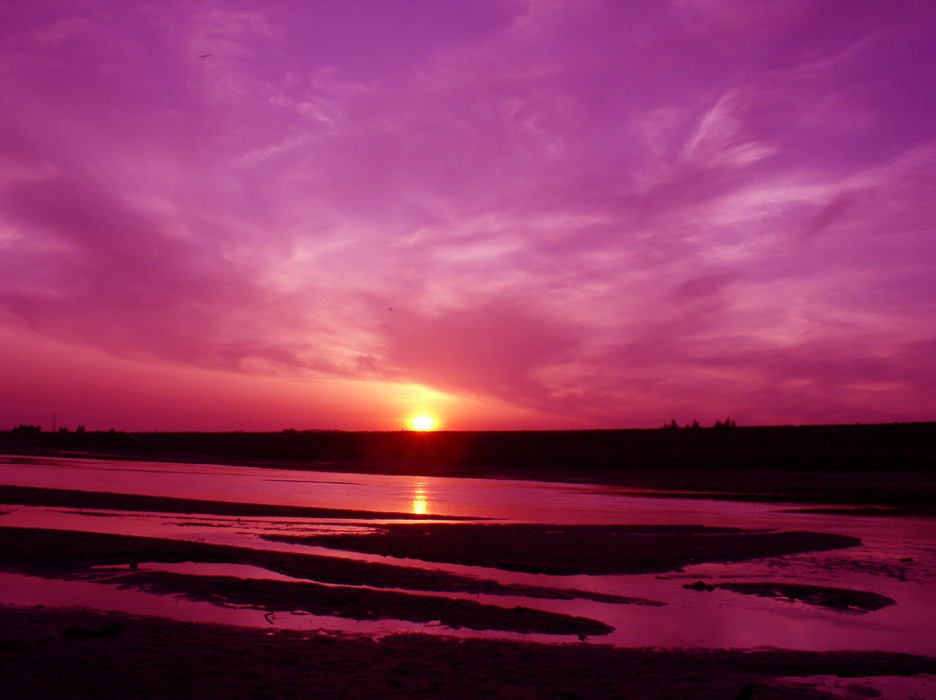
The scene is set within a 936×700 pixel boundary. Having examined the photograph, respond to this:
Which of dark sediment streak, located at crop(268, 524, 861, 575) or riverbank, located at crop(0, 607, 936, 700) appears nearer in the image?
riverbank, located at crop(0, 607, 936, 700)

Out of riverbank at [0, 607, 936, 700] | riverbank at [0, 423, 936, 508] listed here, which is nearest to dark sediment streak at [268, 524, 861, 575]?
riverbank at [0, 607, 936, 700]

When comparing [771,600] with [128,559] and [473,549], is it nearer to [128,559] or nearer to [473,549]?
[473,549]

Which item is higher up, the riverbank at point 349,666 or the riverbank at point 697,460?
the riverbank at point 697,460

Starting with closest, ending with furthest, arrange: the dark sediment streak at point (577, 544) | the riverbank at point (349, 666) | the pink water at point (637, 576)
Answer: the riverbank at point (349, 666) → the pink water at point (637, 576) → the dark sediment streak at point (577, 544)

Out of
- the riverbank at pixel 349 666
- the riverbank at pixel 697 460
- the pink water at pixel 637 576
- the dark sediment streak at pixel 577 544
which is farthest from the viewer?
the riverbank at pixel 697 460

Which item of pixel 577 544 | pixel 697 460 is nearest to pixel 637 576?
pixel 577 544

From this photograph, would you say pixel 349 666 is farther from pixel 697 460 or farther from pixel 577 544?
pixel 697 460

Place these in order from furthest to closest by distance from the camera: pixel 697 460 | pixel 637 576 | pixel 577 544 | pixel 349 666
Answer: pixel 697 460 → pixel 577 544 → pixel 637 576 → pixel 349 666

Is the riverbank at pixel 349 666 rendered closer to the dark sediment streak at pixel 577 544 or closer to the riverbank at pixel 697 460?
the dark sediment streak at pixel 577 544

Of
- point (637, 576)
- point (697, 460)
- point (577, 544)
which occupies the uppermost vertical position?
point (697, 460)

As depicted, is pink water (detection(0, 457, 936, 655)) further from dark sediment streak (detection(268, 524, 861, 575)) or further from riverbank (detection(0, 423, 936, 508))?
riverbank (detection(0, 423, 936, 508))

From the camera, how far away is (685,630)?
9492mm

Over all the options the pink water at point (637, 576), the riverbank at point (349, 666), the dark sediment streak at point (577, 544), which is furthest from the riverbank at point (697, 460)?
the riverbank at point (349, 666)

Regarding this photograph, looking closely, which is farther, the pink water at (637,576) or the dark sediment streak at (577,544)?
the dark sediment streak at (577,544)
